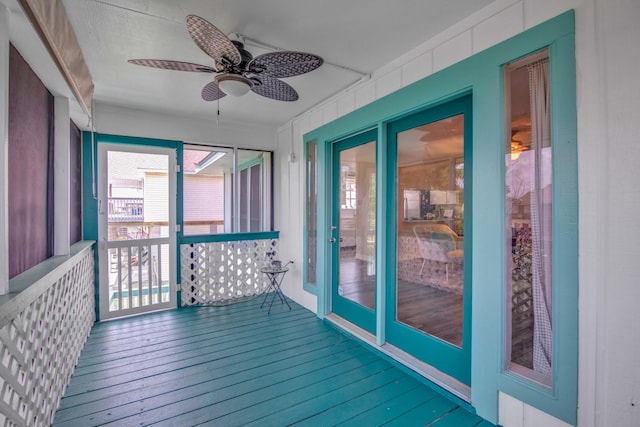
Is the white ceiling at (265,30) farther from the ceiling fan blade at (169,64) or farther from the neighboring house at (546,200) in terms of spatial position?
the ceiling fan blade at (169,64)

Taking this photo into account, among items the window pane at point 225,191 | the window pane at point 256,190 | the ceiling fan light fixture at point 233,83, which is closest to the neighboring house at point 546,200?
the ceiling fan light fixture at point 233,83

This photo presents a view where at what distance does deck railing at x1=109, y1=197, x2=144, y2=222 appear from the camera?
12.3ft

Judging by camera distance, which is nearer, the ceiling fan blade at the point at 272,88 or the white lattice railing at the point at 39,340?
the white lattice railing at the point at 39,340

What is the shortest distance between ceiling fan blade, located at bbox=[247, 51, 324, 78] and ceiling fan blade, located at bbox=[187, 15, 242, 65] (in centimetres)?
14

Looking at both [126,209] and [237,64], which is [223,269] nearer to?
[126,209]

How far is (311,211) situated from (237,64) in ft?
7.33

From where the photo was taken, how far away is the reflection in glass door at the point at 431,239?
2.20 metres

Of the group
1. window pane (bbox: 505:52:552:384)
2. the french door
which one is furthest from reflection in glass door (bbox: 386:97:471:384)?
the french door

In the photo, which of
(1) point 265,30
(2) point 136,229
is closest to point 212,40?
(1) point 265,30

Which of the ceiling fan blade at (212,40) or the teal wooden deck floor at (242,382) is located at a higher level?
the ceiling fan blade at (212,40)

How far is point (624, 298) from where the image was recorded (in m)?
1.37

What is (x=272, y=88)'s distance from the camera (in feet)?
7.86

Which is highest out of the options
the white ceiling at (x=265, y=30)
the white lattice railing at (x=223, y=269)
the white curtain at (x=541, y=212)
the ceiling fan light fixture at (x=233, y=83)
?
the white ceiling at (x=265, y=30)

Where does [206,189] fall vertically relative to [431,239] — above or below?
above
